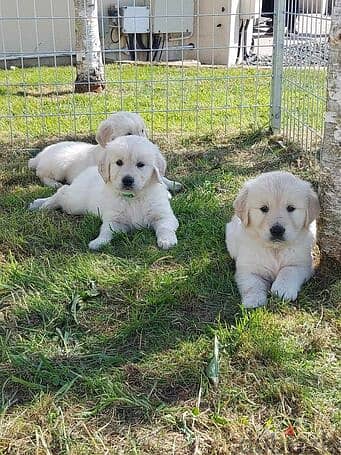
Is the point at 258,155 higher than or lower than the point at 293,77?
lower

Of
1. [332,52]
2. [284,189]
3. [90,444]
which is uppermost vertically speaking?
[332,52]

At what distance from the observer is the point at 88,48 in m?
7.98

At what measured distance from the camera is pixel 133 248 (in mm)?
3895

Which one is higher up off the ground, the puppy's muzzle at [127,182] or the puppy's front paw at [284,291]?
the puppy's muzzle at [127,182]

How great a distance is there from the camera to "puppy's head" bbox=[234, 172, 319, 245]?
3.26 metres

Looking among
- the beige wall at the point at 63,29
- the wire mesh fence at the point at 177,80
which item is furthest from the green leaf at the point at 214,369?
the beige wall at the point at 63,29

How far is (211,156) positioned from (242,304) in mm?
2876

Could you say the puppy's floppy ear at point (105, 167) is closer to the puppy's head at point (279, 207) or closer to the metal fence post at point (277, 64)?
the puppy's head at point (279, 207)

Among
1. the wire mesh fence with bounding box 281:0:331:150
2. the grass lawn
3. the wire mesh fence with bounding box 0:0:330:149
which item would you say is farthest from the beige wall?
the grass lawn

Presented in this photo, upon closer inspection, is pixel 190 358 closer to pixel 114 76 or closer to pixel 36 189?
pixel 36 189

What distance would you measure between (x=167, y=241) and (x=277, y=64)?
302 cm

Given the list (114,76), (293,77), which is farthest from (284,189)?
(114,76)

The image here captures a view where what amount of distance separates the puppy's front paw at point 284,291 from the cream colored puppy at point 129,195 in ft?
2.76

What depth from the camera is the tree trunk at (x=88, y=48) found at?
308 inches
